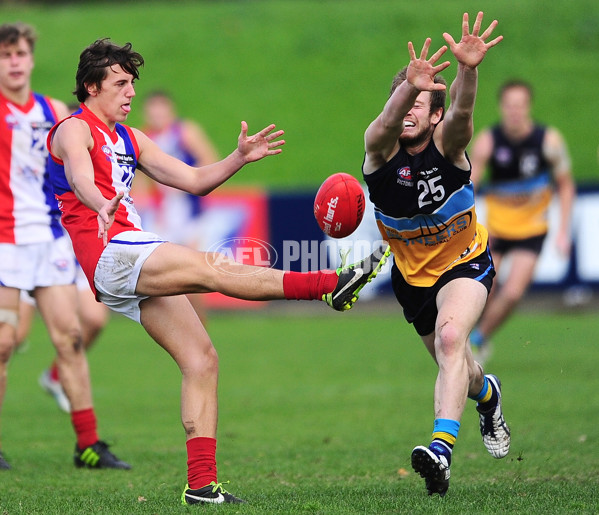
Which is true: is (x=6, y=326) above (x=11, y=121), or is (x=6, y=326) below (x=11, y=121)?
below

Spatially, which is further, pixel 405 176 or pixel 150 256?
pixel 405 176

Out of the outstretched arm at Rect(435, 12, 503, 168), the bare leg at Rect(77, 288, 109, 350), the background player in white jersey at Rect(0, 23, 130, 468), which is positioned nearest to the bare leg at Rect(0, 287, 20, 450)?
the background player in white jersey at Rect(0, 23, 130, 468)

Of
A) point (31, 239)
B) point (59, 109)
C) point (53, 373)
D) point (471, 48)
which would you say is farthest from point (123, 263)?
point (53, 373)

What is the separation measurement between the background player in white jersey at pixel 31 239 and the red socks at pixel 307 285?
94.4 inches

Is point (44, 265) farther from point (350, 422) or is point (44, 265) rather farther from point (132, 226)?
point (350, 422)

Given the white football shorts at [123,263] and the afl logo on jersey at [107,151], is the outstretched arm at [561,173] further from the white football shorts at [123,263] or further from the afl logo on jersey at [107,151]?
the white football shorts at [123,263]

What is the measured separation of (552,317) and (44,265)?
1058 centimetres

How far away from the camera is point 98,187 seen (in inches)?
211

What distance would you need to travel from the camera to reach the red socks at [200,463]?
5.19 meters

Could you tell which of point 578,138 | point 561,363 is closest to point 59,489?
point 561,363

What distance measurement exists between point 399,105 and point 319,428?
342 centimetres

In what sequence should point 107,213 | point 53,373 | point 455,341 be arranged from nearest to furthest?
point 107,213
point 455,341
point 53,373

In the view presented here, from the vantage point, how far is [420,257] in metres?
6.01

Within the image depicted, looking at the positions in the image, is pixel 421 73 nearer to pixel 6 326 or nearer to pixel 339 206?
pixel 339 206
